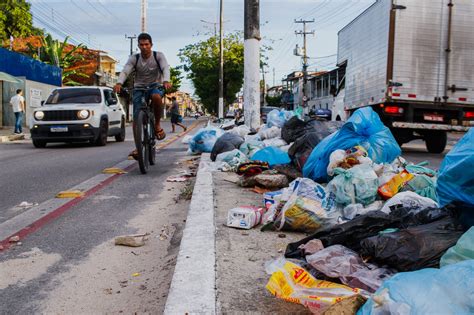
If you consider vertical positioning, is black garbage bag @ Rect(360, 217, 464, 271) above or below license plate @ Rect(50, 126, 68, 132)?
below

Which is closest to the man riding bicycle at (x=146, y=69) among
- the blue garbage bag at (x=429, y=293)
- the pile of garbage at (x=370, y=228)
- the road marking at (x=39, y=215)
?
the road marking at (x=39, y=215)

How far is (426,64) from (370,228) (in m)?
9.22

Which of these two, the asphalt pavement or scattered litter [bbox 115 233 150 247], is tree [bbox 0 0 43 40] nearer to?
the asphalt pavement

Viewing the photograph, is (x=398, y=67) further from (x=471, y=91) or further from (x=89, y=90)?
(x=89, y=90)

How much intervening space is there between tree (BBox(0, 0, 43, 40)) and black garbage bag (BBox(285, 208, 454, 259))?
4158cm

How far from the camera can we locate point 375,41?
11922 mm

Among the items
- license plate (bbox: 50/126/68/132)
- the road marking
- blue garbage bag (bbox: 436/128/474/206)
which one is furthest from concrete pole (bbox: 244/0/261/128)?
blue garbage bag (bbox: 436/128/474/206)

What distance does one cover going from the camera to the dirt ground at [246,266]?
215cm

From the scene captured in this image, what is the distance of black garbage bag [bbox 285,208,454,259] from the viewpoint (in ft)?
8.91

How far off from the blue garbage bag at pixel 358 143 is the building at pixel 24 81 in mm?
21601

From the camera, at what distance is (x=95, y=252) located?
3.48 metres

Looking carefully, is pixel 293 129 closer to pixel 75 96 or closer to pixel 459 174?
pixel 459 174

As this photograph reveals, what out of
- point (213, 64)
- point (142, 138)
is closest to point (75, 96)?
point (142, 138)

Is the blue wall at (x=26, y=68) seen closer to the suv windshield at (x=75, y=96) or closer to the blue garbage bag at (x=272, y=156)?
the suv windshield at (x=75, y=96)
